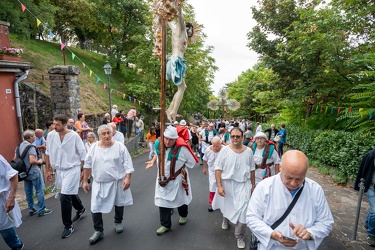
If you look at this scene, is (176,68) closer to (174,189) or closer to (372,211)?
(174,189)

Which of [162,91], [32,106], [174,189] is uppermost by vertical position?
[162,91]

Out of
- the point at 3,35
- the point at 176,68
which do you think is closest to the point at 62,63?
the point at 3,35

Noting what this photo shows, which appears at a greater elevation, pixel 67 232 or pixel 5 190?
pixel 5 190

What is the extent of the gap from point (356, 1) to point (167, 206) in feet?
28.3

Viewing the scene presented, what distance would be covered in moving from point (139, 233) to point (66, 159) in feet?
6.08

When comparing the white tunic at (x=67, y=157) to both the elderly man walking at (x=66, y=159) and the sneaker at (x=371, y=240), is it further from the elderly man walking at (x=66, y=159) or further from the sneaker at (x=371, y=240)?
the sneaker at (x=371, y=240)

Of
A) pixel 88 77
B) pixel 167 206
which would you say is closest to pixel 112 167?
pixel 167 206

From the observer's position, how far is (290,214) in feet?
7.24

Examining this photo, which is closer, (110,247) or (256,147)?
(110,247)

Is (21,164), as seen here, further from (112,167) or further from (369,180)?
(369,180)

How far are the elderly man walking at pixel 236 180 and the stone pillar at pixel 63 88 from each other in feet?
26.6

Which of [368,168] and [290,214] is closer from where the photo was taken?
[290,214]

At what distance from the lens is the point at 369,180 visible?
4016 millimetres

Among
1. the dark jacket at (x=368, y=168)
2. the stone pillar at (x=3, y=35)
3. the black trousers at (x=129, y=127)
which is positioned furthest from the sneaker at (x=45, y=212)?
the black trousers at (x=129, y=127)
